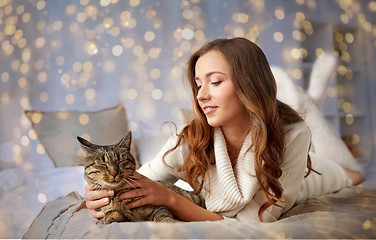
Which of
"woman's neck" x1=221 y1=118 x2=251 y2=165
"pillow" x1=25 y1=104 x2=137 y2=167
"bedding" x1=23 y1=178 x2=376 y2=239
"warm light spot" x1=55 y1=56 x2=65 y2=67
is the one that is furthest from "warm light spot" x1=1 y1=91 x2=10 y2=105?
"woman's neck" x1=221 y1=118 x2=251 y2=165

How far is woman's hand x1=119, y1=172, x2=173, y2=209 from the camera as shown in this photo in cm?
78

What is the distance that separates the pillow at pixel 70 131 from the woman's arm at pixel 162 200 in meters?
0.55

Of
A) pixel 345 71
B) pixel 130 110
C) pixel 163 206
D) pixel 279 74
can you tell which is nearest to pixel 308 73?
pixel 345 71

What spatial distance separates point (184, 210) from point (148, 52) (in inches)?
41.6

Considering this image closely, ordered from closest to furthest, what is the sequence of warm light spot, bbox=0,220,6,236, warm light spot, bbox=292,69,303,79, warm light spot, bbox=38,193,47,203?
warm light spot, bbox=0,220,6,236, warm light spot, bbox=38,193,47,203, warm light spot, bbox=292,69,303,79

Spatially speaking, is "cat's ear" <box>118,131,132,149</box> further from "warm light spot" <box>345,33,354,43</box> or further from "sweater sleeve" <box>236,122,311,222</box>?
"warm light spot" <box>345,33,354,43</box>

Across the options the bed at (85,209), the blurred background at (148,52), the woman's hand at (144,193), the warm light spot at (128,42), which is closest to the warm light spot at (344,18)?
the blurred background at (148,52)

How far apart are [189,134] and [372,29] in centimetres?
197

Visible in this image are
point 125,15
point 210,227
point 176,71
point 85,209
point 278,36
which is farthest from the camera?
point 278,36

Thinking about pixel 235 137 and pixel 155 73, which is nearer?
pixel 235 137

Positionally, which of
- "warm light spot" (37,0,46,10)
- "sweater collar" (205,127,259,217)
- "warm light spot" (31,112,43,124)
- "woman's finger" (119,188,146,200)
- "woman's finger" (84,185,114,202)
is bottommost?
→ "sweater collar" (205,127,259,217)

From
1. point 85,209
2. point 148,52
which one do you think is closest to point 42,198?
point 85,209

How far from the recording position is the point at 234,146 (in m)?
1.05

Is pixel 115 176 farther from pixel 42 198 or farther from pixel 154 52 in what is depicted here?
pixel 154 52
